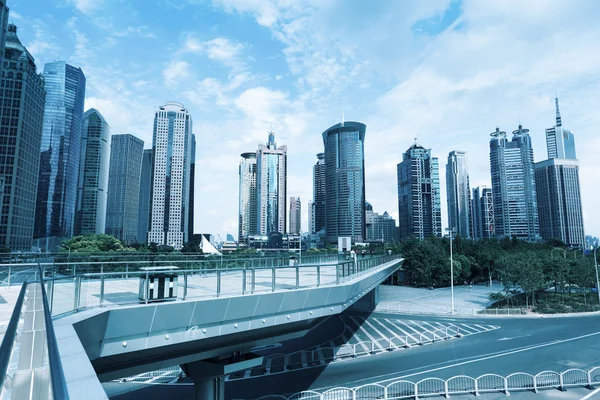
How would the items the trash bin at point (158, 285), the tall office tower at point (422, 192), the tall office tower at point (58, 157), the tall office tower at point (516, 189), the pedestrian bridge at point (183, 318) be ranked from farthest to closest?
the tall office tower at point (422, 192), the tall office tower at point (516, 189), the tall office tower at point (58, 157), the trash bin at point (158, 285), the pedestrian bridge at point (183, 318)

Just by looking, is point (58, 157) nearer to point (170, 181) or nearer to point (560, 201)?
point (170, 181)

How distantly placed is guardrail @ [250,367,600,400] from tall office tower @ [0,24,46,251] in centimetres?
9446

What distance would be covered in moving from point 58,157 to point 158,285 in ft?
528

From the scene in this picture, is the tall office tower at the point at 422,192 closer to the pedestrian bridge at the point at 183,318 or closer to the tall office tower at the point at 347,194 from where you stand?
the tall office tower at the point at 347,194

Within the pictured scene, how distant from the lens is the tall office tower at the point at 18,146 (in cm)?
8731

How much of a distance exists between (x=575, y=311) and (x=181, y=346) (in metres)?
41.9

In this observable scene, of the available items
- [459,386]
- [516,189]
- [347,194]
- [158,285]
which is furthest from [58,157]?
[516,189]

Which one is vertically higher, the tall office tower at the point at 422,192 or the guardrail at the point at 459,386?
the tall office tower at the point at 422,192

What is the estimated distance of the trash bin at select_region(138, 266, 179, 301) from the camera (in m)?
9.77

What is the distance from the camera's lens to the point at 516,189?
175 meters

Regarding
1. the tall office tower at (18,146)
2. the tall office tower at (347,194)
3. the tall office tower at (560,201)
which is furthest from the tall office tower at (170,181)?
the tall office tower at (560,201)

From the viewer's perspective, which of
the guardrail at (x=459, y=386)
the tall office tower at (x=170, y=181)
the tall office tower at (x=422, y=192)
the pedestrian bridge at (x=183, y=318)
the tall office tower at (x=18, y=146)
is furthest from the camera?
the tall office tower at (x=170, y=181)

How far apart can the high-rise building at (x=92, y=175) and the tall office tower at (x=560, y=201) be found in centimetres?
21007

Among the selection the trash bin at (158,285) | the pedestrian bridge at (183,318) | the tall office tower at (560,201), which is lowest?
the pedestrian bridge at (183,318)
